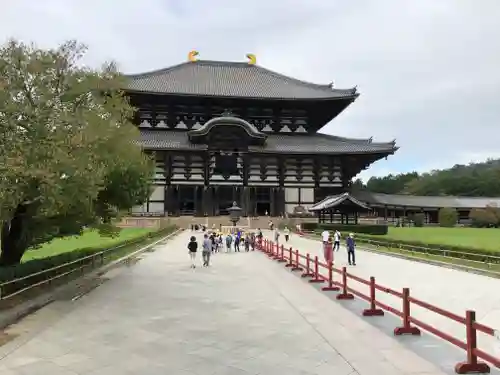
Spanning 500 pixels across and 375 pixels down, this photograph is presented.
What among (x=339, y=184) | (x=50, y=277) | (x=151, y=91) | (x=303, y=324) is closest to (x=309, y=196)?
(x=339, y=184)

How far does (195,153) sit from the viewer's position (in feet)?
193

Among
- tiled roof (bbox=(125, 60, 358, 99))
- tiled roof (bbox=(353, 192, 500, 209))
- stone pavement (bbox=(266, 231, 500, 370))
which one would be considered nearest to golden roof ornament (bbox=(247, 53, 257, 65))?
tiled roof (bbox=(125, 60, 358, 99))

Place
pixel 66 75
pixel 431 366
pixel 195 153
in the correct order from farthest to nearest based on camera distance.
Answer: pixel 195 153 → pixel 66 75 → pixel 431 366

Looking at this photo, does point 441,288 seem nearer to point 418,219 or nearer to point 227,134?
point 227,134

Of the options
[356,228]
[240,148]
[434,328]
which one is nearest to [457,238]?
[356,228]

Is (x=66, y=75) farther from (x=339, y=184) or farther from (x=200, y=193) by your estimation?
(x=339, y=184)

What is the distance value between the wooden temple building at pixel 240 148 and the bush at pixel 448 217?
1215cm

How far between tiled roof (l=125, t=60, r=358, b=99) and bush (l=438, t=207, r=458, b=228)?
1885 cm

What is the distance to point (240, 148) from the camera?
59500 mm

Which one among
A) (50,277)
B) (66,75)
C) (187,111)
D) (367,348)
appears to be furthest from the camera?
(187,111)

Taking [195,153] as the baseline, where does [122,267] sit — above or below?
below

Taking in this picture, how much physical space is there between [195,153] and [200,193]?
4.74 meters

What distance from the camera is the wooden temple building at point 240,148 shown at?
192ft

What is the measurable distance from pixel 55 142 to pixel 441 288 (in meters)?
11.8
